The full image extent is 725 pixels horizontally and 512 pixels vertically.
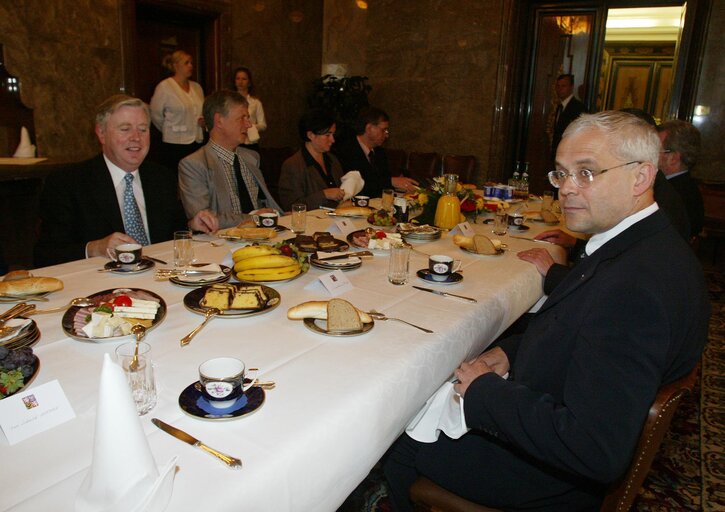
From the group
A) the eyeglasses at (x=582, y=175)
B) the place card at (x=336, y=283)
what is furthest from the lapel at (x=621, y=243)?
the place card at (x=336, y=283)

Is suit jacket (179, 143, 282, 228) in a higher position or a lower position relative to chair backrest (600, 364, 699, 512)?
higher

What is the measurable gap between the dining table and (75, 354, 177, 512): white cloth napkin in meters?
0.05

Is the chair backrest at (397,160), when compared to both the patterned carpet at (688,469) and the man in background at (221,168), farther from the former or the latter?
the patterned carpet at (688,469)

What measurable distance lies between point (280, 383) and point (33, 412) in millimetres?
472

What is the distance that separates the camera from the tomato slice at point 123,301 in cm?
145

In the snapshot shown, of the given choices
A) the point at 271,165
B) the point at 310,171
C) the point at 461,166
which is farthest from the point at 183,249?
the point at 461,166

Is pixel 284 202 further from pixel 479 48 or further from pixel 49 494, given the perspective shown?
pixel 479 48

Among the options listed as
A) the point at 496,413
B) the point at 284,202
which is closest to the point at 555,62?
the point at 284,202

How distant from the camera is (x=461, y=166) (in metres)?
6.57

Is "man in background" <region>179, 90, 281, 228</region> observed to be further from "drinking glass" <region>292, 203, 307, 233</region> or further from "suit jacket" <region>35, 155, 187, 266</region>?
"suit jacket" <region>35, 155, 187, 266</region>

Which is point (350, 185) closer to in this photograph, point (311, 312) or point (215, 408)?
point (311, 312)

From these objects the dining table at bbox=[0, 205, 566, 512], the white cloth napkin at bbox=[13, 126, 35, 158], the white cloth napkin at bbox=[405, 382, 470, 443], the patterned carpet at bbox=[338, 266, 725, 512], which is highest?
the white cloth napkin at bbox=[13, 126, 35, 158]

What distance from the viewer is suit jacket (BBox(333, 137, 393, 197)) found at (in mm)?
4711

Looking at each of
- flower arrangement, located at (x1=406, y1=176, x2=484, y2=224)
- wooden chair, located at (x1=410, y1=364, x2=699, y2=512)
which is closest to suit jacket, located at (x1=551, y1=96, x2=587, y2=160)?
flower arrangement, located at (x1=406, y1=176, x2=484, y2=224)
